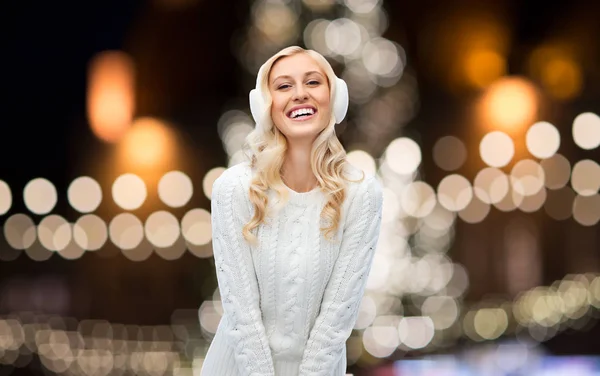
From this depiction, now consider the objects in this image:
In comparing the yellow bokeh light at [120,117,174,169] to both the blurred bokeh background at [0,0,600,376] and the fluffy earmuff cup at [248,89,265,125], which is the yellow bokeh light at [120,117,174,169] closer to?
the blurred bokeh background at [0,0,600,376]

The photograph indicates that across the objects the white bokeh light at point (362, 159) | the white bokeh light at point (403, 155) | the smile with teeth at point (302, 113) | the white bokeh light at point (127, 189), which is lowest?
the smile with teeth at point (302, 113)

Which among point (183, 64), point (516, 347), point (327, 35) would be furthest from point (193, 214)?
point (516, 347)

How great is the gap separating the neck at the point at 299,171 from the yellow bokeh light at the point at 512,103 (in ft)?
33.2

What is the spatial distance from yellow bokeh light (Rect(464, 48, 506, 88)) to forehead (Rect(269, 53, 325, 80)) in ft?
34.2

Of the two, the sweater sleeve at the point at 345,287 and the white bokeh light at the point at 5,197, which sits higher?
the white bokeh light at the point at 5,197

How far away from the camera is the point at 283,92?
103 inches

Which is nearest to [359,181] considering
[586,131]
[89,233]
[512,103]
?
[512,103]

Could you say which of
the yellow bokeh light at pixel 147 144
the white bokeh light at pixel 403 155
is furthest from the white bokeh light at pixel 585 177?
the yellow bokeh light at pixel 147 144

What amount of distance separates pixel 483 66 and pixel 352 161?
321 cm

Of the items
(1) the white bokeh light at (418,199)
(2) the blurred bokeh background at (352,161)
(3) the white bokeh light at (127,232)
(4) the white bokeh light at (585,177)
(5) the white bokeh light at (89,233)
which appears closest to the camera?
(2) the blurred bokeh background at (352,161)

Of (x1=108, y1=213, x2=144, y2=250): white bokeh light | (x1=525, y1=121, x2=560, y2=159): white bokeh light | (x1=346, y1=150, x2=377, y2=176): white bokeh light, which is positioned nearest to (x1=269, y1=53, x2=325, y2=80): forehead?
(x1=346, y1=150, x2=377, y2=176): white bokeh light

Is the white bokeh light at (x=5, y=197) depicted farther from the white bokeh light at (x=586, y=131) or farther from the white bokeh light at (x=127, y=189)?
the white bokeh light at (x=586, y=131)

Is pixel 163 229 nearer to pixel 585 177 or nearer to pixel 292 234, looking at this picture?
pixel 585 177

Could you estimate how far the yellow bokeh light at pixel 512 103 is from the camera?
12.5 m
